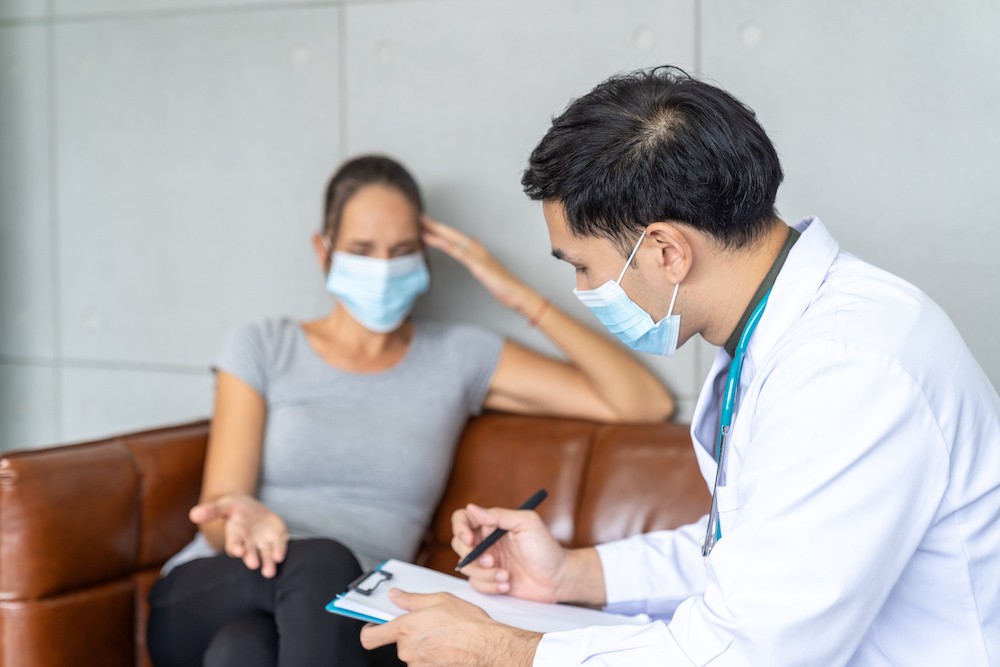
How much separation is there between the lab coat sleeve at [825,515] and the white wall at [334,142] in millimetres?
1222

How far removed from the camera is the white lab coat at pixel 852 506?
107cm

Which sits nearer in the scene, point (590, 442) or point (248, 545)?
point (248, 545)

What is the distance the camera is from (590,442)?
7.36 ft

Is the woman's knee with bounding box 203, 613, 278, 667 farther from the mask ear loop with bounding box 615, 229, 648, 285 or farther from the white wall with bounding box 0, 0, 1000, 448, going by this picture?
the white wall with bounding box 0, 0, 1000, 448

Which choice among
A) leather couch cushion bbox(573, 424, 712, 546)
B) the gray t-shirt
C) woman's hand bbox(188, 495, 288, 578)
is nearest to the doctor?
woman's hand bbox(188, 495, 288, 578)

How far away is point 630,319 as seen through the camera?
1.42 m

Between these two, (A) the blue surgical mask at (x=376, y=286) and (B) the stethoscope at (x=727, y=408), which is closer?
(B) the stethoscope at (x=727, y=408)

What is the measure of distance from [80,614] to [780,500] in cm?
157

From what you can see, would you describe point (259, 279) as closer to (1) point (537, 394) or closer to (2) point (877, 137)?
(1) point (537, 394)

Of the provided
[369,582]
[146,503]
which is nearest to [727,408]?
[369,582]

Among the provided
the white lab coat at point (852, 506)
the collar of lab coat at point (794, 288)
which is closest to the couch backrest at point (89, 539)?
the white lab coat at point (852, 506)

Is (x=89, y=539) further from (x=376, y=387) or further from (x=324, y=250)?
(x=324, y=250)

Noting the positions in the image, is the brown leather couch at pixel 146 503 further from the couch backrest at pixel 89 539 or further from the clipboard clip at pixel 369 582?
the clipboard clip at pixel 369 582

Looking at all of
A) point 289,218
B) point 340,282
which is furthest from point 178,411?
point 340,282
